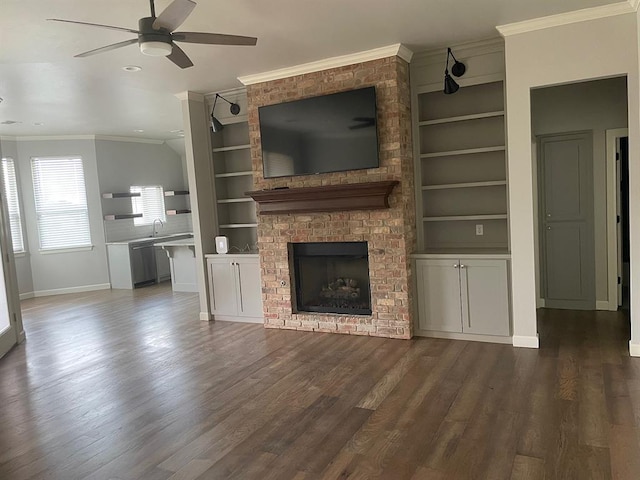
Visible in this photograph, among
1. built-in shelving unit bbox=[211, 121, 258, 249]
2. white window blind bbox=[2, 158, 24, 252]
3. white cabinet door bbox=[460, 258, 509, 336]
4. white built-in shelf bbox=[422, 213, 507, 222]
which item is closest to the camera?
white cabinet door bbox=[460, 258, 509, 336]

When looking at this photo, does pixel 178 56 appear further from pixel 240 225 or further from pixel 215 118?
pixel 240 225

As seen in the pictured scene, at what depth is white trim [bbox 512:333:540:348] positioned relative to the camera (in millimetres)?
4336

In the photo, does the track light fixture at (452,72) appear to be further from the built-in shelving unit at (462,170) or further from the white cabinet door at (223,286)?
the white cabinet door at (223,286)

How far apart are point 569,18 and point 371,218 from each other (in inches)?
91.5

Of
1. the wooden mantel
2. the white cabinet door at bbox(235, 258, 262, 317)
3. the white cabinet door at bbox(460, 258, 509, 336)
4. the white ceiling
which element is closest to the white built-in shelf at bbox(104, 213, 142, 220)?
the white ceiling

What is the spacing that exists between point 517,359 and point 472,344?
1.74 feet

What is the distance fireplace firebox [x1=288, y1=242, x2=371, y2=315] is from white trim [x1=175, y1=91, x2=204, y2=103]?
2123 millimetres

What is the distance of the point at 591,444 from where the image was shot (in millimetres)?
2701

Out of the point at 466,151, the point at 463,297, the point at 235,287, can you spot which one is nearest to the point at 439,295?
the point at 463,297

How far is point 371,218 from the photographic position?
487 centimetres

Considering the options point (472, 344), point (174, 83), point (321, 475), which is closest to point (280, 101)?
point (174, 83)

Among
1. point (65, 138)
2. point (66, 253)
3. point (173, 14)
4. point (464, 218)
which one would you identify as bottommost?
point (66, 253)

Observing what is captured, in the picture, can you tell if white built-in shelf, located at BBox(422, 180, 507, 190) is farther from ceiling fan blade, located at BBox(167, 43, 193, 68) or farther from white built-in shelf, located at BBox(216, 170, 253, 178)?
ceiling fan blade, located at BBox(167, 43, 193, 68)

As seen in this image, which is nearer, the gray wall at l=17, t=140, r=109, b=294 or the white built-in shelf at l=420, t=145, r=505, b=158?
the white built-in shelf at l=420, t=145, r=505, b=158
